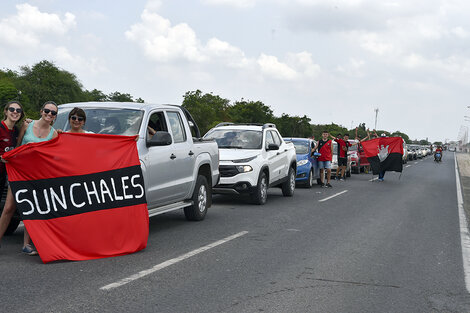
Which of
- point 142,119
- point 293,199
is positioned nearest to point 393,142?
point 293,199

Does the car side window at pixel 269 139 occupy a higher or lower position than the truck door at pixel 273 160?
higher

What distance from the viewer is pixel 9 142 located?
22.8 ft

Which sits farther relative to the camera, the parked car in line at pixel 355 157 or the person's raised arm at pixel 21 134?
the parked car in line at pixel 355 157

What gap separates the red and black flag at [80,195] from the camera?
6391 millimetres

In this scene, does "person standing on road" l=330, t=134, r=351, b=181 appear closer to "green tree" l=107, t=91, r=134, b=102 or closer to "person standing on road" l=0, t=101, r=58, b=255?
"person standing on road" l=0, t=101, r=58, b=255

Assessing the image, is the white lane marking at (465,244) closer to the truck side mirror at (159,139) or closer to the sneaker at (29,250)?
the truck side mirror at (159,139)

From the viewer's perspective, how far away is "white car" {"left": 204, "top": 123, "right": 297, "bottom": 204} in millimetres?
12742

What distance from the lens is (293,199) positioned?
15.1 meters

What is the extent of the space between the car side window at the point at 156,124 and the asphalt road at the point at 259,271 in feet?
5.18

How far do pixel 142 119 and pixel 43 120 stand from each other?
191 cm

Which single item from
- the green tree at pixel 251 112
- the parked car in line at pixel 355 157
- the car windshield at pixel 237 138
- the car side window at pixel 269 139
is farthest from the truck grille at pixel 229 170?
the green tree at pixel 251 112

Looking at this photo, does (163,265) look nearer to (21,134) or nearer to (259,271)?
(259,271)

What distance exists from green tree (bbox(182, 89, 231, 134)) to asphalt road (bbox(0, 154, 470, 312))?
90.6 meters

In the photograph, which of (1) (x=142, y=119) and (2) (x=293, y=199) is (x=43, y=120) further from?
(2) (x=293, y=199)
